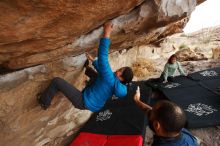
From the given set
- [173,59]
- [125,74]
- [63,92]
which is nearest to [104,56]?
[125,74]

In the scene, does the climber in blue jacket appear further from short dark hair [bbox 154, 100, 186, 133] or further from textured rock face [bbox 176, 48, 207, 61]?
textured rock face [bbox 176, 48, 207, 61]

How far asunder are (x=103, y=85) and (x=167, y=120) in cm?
209

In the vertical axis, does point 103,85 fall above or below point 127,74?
below

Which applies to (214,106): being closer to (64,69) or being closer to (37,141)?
(64,69)

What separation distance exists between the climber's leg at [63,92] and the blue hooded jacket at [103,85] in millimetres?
109

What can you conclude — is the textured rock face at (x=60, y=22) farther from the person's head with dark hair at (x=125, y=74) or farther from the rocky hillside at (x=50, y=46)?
the person's head with dark hair at (x=125, y=74)

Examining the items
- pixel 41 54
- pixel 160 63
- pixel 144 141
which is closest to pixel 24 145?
pixel 41 54

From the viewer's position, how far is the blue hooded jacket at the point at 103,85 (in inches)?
137

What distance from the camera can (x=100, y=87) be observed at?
4004mm

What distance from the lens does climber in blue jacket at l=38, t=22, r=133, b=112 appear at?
363 centimetres

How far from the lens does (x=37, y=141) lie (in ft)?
16.9

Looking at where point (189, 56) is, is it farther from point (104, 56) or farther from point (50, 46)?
point (50, 46)

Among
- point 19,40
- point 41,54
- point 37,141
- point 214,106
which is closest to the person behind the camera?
point 19,40

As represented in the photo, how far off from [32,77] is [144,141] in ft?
9.00
